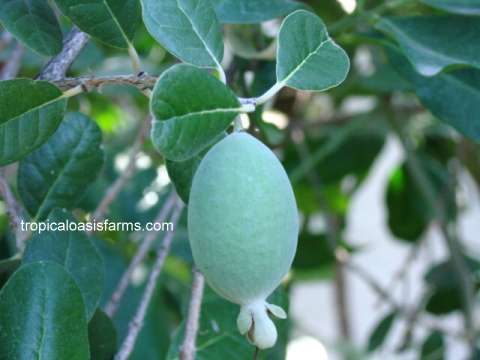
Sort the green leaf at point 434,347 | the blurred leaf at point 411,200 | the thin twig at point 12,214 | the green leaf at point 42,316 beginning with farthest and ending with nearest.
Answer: the blurred leaf at point 411,200
the green leaf at point 434,347
the thin twig at point 12,214
the green leaf at point 42,316

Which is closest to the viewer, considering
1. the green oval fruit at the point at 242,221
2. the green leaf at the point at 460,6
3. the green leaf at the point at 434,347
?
the green oval fruit at the point at 242,221

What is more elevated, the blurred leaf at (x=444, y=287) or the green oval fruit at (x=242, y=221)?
the green oval fruit at (x=242, y=221)

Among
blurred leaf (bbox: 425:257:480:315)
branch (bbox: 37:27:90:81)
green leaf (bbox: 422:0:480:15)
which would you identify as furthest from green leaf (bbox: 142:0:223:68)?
blurred leaf (bbox: 425:257:480:315)

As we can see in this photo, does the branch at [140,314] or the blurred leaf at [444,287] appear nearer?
the branch at [140,314]

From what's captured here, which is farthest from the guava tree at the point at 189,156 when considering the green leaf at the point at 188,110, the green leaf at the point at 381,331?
the green leaf at the point at 381,331

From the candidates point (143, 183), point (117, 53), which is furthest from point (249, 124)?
point (117, 53)

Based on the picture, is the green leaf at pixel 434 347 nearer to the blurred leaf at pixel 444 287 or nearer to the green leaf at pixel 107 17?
the blurred leaf at pixel 444 287
